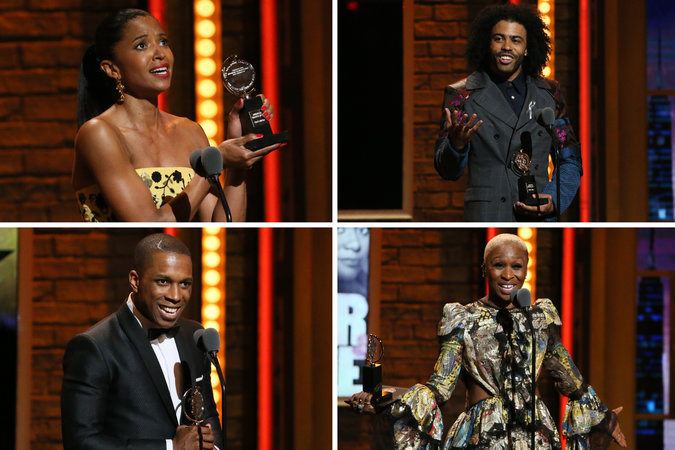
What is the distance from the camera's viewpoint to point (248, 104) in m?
2.02

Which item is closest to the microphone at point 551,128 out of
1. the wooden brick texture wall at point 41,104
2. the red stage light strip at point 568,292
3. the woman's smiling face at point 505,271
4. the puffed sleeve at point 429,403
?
the woman's smiling face at point 505,271

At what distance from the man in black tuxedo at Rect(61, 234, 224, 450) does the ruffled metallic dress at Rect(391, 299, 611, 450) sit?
1.19 feet

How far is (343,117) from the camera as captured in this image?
7.34 feet

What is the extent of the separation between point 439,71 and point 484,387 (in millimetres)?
631

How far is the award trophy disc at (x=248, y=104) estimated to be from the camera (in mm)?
2010

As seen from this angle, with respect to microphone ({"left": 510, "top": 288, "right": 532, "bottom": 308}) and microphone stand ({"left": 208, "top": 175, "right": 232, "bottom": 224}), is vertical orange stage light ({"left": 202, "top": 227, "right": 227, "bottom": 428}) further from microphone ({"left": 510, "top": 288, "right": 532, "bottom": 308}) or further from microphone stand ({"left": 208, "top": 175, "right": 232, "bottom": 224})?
microphone ({"left": 510, "top": 288, "right": 532, "bottom": 308})

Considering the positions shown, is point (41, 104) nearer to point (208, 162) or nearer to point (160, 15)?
point (160, 15)

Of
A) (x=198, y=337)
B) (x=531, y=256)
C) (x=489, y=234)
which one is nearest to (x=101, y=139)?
(x=198, y=337)

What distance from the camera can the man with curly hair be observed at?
6.79 ft

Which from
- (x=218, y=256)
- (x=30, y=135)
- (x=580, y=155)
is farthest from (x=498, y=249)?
(x=30, y=135)

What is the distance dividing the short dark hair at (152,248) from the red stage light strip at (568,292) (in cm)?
77

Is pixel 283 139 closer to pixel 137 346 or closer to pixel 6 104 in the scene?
pixel 137 346

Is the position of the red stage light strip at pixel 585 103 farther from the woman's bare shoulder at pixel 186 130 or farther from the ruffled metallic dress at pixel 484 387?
the woman's bare shoulder at pixel 186 130

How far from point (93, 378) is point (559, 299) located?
939mm
